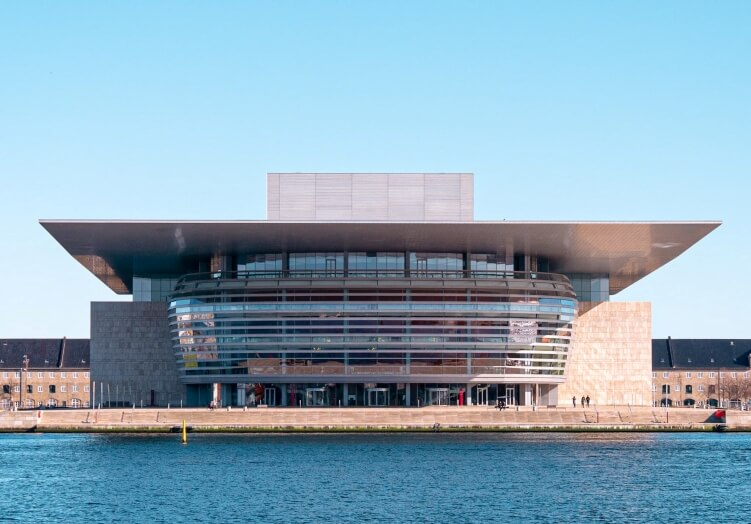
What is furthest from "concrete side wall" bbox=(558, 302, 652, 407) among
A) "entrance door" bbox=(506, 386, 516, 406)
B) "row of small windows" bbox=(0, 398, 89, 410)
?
"row of small windows" bbox=(0, 398, 89, 410)

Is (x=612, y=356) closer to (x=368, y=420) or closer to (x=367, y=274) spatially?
(x=367, y=274)

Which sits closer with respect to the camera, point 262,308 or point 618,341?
point 262,308

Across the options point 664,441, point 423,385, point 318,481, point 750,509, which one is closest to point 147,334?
point 423,385

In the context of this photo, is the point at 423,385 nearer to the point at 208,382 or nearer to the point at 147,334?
the point at 208,382

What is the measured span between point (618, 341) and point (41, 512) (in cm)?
6636

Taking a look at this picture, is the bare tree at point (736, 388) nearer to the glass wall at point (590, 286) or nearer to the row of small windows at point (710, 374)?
the row of small windows at point (710, 374)

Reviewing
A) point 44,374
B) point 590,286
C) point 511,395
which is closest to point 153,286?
point 511,395

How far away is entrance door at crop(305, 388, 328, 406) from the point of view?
288ft

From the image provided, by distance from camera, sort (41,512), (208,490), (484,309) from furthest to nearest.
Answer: (484,309)
(208,490)
(41,512)

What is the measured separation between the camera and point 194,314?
87.3m

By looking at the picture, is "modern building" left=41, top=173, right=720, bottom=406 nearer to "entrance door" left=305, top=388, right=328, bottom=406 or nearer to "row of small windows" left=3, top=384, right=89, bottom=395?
"entrance door" left=305, top=388, right=328, bottom=406

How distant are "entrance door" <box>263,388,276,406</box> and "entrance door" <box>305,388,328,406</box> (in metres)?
2.31

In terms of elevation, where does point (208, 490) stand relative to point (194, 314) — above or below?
below

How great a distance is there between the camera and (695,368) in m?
141
